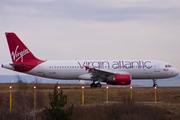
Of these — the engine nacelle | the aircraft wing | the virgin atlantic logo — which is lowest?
the engine nacelle

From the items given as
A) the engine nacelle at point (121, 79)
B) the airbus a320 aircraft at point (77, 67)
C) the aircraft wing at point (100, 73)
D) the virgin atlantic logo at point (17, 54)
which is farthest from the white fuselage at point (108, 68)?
the virgin atlantic logo at point (17, 54)

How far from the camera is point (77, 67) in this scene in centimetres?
4056

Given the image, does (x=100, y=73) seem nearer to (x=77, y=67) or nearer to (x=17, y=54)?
(x=77, y=67)

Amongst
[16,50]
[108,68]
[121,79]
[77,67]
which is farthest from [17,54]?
[121,79]

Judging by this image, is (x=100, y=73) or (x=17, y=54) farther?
(x=17, y=54)

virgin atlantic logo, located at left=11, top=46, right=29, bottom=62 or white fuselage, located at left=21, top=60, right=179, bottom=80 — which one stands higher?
virgin atlantic logo, located at left=11, top=46, right=29, bottom=62

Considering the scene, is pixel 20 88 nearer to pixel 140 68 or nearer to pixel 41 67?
pixel 41 67

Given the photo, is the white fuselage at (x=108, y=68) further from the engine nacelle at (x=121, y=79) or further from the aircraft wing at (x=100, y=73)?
the engine nacelle at (x=121, y=79)

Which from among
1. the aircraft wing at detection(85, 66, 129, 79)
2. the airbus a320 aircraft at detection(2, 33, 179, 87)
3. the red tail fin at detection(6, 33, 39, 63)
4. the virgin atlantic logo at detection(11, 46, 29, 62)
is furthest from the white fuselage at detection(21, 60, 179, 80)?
the virgin atlantic logo at detection(11, 46, 29, 62)

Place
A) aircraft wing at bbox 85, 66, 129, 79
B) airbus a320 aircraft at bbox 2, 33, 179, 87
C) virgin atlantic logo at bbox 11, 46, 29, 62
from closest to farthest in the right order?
1. aircraft wing at bbox 85, 66, 129, 79
2. airbus a320 aircraft at bbox 2, 33, 179, 87
3. virgin atlantic logo at bbox 11, 46, 29, 62

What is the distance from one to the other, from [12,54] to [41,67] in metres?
4.42

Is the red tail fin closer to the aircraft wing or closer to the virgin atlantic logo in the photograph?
the virgin atlantic logo

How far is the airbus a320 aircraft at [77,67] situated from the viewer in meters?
40.3

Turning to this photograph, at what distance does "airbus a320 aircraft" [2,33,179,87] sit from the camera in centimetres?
4034
